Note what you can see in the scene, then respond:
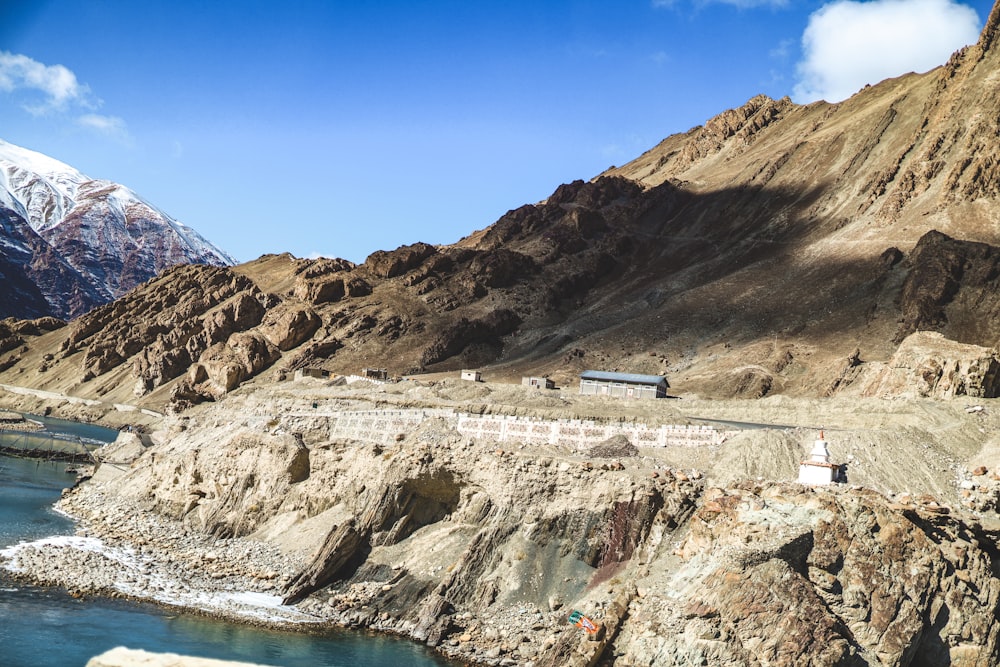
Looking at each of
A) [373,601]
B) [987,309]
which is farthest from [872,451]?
[987,309]

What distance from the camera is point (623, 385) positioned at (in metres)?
64.3

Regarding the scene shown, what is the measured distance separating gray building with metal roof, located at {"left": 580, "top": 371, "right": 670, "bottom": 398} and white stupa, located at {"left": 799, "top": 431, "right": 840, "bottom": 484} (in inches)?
1148

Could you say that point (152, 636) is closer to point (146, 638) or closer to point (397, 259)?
point (146, 638)

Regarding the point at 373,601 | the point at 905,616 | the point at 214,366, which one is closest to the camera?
the point at 905,616

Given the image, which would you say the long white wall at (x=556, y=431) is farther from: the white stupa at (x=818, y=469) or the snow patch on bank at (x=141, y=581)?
the snow patch on bank at (x=141, y=581)

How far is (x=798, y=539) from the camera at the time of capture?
27.8 meters

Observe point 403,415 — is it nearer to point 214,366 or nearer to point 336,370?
point 336,370

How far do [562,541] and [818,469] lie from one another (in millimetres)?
11446

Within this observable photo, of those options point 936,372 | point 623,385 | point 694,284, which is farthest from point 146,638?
point 694,284

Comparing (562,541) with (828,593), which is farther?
(562,541)

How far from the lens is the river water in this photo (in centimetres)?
3030

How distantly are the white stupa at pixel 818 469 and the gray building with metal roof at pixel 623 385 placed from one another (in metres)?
29.1

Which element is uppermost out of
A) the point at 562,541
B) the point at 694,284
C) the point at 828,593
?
the point at 694,284

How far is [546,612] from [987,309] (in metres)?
66.3
